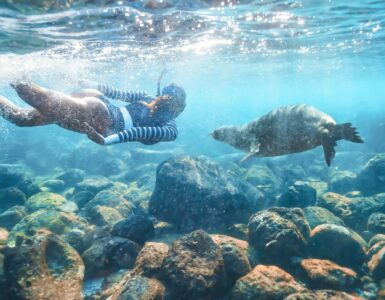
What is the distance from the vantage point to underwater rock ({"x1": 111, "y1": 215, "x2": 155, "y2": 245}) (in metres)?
7.90

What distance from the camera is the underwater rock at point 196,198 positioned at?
363 inches

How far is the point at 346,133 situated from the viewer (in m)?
5.51

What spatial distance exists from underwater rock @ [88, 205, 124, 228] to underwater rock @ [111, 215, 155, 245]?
187cm

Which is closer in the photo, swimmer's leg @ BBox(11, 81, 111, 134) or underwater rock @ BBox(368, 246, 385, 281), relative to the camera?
swimmer's leg @ BBox(11, 81, 111, 134)

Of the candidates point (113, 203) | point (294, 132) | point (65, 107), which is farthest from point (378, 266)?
point (113, 203)

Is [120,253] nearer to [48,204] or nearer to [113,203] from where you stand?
[113,203]

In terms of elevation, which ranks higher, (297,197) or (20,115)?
(20,115)

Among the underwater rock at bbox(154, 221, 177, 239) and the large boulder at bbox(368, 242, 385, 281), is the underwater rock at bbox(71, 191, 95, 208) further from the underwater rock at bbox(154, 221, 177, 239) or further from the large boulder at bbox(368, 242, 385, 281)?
the large boulder at bbox(368, 242, 385, 281)

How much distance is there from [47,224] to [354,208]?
958 cm

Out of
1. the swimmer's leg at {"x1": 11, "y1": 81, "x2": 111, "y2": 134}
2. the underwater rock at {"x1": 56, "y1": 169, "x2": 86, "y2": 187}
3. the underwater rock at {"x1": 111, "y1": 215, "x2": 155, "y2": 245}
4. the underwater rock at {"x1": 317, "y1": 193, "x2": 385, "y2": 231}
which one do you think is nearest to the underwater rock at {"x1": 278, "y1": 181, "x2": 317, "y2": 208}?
the underwater rock at {"x1": 317, "y1": 193, "x2": 385, "y2": 231}

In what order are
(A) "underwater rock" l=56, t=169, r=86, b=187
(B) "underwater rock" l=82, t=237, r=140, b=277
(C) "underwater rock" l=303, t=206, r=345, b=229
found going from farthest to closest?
(A) "underwater rock" l=56, t=169, r=86, b=187 < (C) "underwater rock" l=303, t=206, r=345, b=229 < (B) "underwater rock" l=82, t=237, r=140, b=277

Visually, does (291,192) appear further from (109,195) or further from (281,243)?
(109,195)

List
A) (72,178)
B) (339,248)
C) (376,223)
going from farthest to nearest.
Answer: (72,178) < (376,223) < (339,248)

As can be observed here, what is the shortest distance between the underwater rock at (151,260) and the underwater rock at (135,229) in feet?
5.00
